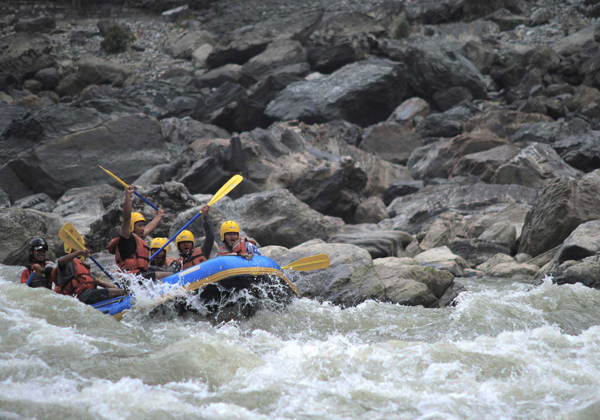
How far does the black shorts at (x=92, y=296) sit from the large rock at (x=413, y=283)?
3055mm

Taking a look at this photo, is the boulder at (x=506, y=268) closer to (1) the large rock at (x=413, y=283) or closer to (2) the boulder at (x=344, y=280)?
Answer: (1) the large rock at (x=413, y=283)

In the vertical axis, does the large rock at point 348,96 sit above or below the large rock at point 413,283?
below

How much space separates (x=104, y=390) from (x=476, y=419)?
2340 mm

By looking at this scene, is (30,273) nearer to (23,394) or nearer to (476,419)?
(23,394)

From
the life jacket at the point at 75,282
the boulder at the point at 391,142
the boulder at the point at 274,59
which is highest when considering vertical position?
the life jacket at the point at 75,282

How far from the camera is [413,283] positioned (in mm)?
6027

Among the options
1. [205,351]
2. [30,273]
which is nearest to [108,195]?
[30,273]

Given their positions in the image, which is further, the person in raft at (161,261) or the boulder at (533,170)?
the boulder at (533,170)

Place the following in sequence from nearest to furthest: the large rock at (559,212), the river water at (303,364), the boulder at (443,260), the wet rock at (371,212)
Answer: the river water at (303,364), the boulder at (443,260), the large rock at (559,212), the wet rock at (371,212)

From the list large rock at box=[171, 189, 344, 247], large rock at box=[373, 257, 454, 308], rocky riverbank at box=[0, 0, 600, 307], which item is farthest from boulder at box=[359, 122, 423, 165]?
large rock at box=[373, 257, 454, 308]

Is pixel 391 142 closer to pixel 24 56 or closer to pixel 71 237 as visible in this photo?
pixel 71 237

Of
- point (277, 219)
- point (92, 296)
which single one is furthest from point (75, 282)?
point (277, 219)

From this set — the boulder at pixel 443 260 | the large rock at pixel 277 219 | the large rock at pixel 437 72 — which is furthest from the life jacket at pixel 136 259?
the large rock at pixel 437 72

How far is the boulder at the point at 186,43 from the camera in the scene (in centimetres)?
2806
